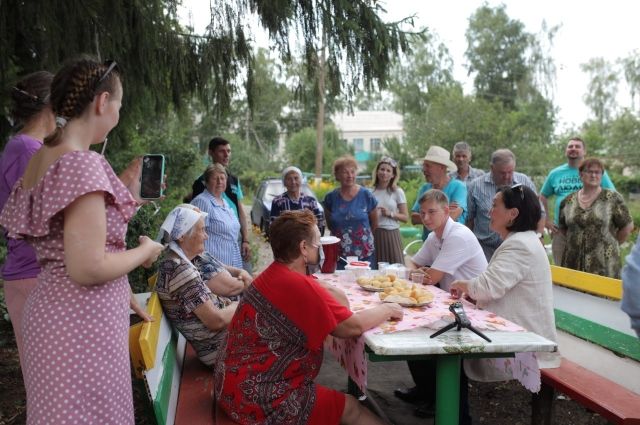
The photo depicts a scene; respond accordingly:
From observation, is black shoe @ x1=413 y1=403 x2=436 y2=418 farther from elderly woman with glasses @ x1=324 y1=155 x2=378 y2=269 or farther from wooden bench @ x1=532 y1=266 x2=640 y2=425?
elderly woman with glasses @ x1=324 y1=155 x2=378 y2=269

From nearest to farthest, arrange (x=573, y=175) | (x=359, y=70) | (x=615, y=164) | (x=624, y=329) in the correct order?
(x=624, y=329), (x=359, y=70), (x=573, y=175), (x=615, y=164)

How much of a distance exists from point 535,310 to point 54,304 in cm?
229

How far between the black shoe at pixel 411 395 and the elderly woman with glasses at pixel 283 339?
136cm

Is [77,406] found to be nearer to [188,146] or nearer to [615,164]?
[188,146]

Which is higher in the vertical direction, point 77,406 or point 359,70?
point 359,70

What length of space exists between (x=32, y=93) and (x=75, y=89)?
83cm

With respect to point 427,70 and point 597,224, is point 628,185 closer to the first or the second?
point 427,70

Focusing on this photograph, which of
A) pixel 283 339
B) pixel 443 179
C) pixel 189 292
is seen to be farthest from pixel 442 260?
pixel 443 179

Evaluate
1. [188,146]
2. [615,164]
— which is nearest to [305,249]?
[188,146]

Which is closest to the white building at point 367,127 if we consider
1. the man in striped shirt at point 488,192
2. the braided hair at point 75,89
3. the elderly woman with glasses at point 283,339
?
the man in striped shirt at point 488,192

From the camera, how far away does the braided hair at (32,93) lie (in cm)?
236

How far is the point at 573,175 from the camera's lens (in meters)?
5.57

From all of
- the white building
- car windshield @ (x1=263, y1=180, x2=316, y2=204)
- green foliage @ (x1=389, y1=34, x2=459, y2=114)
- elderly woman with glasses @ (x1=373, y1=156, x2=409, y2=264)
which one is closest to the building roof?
the white building

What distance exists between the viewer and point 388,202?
5613 mm
